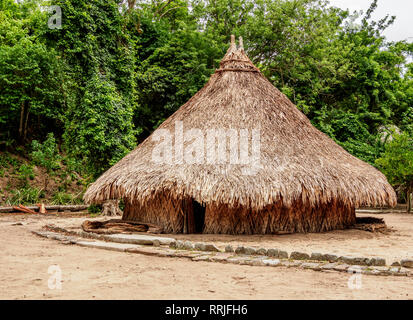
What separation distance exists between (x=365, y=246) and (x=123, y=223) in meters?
5.29

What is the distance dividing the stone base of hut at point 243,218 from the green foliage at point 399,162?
6371 millimetres

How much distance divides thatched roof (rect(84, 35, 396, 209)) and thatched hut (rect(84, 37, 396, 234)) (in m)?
0.02

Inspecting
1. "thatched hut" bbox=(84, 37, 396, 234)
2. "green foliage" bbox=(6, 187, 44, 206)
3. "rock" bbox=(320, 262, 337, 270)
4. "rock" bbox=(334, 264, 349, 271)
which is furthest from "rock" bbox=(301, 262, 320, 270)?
"green foliage" bbox=(6, 187, 44, 206)

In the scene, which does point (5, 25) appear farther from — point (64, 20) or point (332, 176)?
point (332, 176)

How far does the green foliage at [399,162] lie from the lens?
14789mm

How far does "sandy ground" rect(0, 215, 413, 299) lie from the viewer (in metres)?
4.24

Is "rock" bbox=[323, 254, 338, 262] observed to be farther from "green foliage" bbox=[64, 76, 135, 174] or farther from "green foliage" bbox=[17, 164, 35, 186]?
"green foliage" bbox=[17, 164, 35, 186]

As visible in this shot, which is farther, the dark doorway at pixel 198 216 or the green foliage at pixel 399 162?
the green foliage at pixel 399 162

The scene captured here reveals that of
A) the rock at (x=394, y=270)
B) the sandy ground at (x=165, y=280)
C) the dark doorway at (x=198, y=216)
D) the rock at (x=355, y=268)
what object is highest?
the dark doorway at (x=198, y=216)

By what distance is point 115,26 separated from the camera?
1590 cm

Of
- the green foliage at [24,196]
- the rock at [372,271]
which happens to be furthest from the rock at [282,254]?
the green foliage at [24,196]

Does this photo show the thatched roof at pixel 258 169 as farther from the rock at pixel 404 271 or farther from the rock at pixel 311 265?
the rock at pixel 404 271
